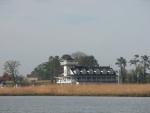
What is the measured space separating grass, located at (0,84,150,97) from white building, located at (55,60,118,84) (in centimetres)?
5243

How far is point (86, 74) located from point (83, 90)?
185 ft

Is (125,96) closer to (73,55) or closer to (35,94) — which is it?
(35,94)

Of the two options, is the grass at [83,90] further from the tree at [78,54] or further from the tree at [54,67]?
the tree at [78,54]

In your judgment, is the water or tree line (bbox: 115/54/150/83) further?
tree line (bbox: 115/54/150/83)

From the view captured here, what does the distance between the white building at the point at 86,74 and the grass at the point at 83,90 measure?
5243cm

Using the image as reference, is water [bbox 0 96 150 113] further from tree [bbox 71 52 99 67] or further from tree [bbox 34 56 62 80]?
tree [bbox 71 52 99 67]

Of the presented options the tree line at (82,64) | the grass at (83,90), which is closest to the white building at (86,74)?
the tree line at (82,64)

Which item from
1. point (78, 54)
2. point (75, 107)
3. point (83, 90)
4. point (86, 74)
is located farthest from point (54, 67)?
point (75, 107)

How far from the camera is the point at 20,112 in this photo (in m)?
31.1

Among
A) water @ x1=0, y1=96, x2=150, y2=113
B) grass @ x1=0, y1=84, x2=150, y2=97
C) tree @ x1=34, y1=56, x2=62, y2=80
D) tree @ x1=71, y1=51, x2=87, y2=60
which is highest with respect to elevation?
tree @ x1=71, y1=51, x2=87, y2=60

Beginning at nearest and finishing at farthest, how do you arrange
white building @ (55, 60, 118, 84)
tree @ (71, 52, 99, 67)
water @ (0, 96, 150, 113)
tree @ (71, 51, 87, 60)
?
1. water @ (0, 96, 150, 113)
2. white building @ (55, 60, 118, 84)
3. tree @ (71, 52, 99, 67)
4. tree @ (71, 51, 87, 60)

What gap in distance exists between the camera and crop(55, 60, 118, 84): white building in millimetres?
109000

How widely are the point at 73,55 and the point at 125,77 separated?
3045cm

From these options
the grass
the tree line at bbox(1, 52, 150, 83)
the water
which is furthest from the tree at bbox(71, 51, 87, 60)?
the water
